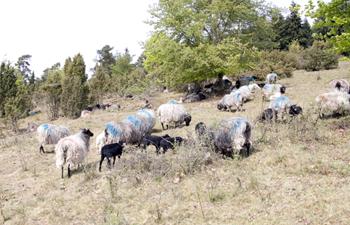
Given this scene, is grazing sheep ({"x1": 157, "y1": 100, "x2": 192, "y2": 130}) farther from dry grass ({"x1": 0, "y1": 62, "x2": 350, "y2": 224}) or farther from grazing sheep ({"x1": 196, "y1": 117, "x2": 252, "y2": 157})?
grazing sheep ({"x1": 196, "y1": 117, "x2": 252, "y2": 157})

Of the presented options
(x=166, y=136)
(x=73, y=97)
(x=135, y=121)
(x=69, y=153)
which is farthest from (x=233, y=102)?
(x=73, y=97)

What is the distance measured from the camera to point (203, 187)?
828cm

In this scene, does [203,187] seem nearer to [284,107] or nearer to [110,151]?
[110,151]

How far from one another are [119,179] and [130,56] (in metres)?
49.9

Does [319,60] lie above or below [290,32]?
below

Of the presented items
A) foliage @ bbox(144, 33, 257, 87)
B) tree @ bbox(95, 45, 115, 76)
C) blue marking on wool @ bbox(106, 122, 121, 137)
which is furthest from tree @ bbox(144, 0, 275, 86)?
tree @ bbox(95, 45, 115, 76)

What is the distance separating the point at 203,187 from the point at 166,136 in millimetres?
3168

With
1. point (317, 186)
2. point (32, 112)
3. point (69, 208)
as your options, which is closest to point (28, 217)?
point (69, 208)

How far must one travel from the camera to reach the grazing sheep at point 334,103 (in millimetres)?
13305

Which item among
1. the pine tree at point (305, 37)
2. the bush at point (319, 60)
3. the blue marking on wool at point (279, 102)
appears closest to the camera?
the blue marking on wool at point (279, 102)

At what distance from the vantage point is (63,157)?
10219 mm

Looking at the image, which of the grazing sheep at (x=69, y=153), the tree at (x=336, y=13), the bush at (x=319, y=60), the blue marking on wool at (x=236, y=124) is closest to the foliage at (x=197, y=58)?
the tree at (x=336, y=13)

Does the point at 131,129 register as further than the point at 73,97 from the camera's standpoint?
No

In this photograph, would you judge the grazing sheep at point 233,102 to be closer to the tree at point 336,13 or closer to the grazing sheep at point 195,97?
the grazing sheep at point 195,97
